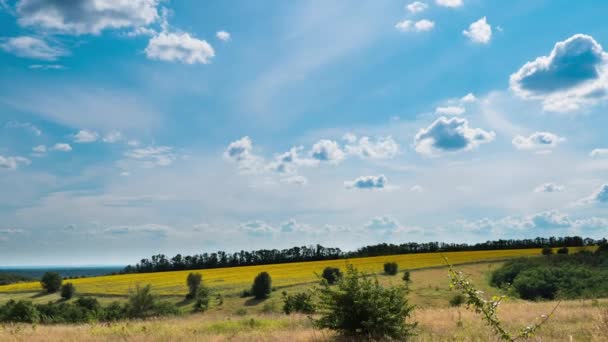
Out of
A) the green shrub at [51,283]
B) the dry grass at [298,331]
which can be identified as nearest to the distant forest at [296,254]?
the green shrub at [51,283]

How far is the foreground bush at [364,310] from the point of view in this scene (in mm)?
11414

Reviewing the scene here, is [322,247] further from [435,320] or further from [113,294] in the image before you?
[435,320]

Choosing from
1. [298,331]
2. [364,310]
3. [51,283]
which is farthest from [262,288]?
[364,310]

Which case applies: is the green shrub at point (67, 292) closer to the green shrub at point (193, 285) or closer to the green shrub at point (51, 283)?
the green shrub at point (51, 283)

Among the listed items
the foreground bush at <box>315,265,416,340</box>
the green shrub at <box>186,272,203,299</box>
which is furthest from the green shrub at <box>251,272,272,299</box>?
the foreground bush at <box>315,265,416,340</box>

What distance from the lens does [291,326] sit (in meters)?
15.6

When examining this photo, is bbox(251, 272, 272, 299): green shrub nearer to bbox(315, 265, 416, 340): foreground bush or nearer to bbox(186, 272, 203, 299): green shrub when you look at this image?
bbox(186, 272, 203, 299): green shrub

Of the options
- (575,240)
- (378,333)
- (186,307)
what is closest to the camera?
(378,333)

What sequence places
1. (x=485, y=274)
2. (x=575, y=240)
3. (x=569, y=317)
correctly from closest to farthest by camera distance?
(x=569, y=317), (x=485, y=274), (x=575, y=240)

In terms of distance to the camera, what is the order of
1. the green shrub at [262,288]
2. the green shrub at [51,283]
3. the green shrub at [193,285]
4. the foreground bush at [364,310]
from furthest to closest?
the green shrub at [51,283] < the green shrub at [193,285] < the green shrub at [262,288] < the foreground bush at [364,310]

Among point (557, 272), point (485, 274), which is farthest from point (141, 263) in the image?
point (557, 272)

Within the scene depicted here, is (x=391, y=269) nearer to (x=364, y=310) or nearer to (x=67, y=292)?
(x=67, y=292)

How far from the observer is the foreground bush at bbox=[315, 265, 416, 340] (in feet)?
37.4

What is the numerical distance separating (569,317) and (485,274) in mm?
Result: 47396
